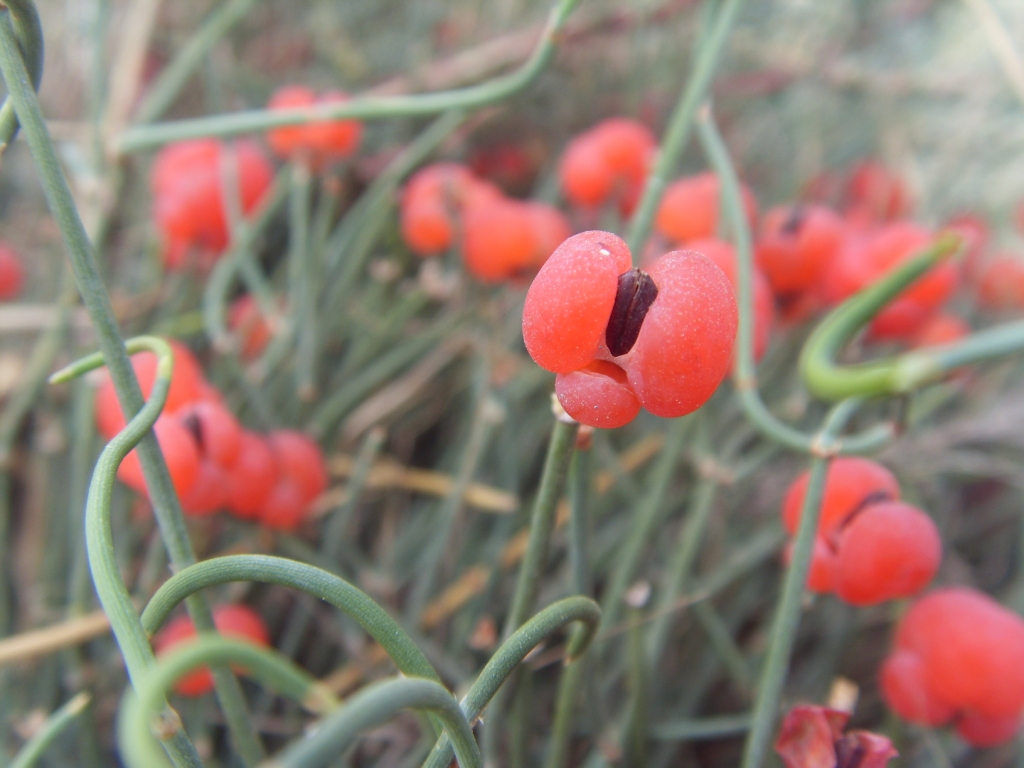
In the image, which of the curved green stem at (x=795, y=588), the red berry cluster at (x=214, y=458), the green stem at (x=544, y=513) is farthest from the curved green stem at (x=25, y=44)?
the curved green stem at (x=795, y=588)

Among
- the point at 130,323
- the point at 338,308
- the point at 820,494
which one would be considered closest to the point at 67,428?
the point at 130,323

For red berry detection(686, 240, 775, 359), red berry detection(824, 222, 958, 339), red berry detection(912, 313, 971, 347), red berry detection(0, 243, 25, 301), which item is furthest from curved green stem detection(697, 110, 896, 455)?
red berry detection(0, 243, 25, 301)

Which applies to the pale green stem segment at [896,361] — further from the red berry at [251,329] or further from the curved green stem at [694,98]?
the red berry at [251,329]

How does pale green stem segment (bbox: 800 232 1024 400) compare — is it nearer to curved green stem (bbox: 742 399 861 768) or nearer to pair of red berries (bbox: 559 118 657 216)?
curved green stem (bbox: 742 399 861 768)

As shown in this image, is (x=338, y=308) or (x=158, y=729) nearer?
(x=158, y=729)

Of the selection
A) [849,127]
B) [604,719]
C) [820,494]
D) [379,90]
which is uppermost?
[379,90]

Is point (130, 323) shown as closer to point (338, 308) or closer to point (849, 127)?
point (338, 308)
